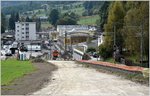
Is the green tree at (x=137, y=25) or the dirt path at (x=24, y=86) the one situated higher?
the green tree at (x=137, y=25)

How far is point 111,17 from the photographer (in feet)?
261

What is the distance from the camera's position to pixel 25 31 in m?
188

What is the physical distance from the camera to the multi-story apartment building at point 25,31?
184875 millimetres

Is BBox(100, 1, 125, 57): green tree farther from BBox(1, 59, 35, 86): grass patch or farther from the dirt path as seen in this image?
the dirt path

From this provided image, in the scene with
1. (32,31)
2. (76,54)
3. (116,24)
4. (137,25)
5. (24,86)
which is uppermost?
(32,31)

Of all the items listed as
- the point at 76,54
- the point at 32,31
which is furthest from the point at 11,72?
the point at 32,31

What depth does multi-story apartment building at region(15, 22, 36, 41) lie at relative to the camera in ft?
607

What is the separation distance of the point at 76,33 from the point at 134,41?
10010cm

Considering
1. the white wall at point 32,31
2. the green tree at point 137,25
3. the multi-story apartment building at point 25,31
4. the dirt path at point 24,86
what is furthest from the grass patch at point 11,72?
the white wall at point 32,31

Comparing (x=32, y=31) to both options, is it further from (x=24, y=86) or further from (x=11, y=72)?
(x=24, y=86)

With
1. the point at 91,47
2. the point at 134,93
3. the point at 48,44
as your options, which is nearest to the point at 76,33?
the point at 48,44

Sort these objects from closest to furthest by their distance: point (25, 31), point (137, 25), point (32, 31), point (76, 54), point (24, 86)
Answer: point (24, 86) < point (137, 25) < point (76, 54) < point (25, 31) < point (32, 31)

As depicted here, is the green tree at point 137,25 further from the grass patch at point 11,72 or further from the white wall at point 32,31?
the white wall at point 32,31

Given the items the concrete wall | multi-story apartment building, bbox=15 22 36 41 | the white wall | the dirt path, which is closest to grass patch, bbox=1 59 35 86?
the dirt path
